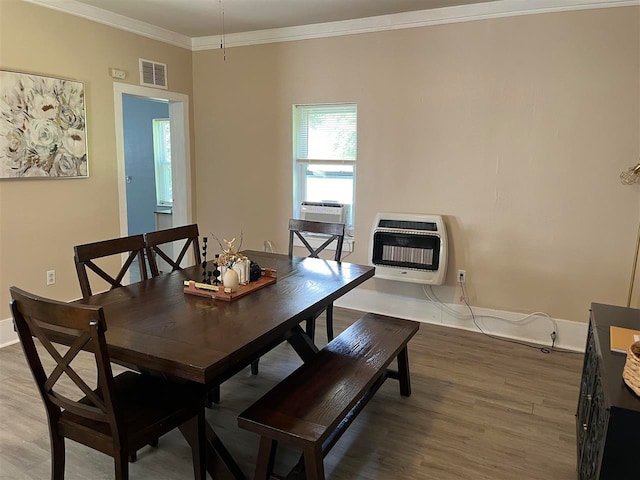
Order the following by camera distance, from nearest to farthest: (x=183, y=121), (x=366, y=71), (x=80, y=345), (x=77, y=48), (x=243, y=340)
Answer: (x=80, y=345) < (x=243, y=340) < (x=77, y=48) < (x=366, y=71) < (x=183, y=121)

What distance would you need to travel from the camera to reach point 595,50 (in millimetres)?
3311

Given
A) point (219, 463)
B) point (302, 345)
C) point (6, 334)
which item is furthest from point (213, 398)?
point (6, 334)

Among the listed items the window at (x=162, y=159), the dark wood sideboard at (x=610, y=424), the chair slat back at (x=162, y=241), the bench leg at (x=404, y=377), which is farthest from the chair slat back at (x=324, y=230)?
the window at (x=162, y=159)

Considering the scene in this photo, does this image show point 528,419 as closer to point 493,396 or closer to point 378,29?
point 493,396

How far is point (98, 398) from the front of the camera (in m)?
1.63

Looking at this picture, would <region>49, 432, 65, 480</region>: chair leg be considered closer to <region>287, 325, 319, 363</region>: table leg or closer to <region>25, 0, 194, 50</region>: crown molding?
<region>287, 325, 319, 363</region>: table leg

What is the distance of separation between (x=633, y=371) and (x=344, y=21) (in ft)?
11.9

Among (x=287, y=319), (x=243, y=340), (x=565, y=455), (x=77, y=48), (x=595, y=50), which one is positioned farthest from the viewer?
(x=77, y=48)

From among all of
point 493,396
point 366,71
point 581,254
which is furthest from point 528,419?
point 366,71

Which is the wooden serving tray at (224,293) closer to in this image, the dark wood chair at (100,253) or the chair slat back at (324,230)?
the dark wood chair at (100,253)

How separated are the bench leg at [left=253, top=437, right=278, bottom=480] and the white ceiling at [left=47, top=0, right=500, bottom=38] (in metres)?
3.20

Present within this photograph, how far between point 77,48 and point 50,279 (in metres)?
1.89

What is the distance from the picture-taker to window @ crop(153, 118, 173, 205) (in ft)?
20.3

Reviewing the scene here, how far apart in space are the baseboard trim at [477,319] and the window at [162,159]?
316 cm
